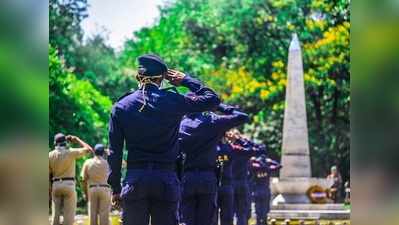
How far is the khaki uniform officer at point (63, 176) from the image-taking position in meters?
13.0

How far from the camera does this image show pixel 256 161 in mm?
17172

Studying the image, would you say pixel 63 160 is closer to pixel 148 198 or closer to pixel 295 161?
pixel 148 198

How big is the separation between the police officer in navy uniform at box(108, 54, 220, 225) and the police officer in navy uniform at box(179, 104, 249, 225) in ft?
6.76

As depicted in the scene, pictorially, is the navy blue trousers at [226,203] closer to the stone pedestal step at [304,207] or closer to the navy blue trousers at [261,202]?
the navy blue trousers at [261,202]

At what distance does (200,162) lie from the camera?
9.54 meters

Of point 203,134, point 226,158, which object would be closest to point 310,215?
Answer: point 226,158

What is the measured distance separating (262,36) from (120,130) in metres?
27.3

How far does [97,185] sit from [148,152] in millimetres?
8022

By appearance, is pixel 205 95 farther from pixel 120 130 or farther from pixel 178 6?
pixel 178 6

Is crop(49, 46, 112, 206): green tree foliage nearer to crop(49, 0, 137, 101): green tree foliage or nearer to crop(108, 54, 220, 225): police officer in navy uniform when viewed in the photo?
crop(49, 0, 137, 101): green tree foliage

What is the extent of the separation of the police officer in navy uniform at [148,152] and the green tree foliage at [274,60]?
24.5 meters
